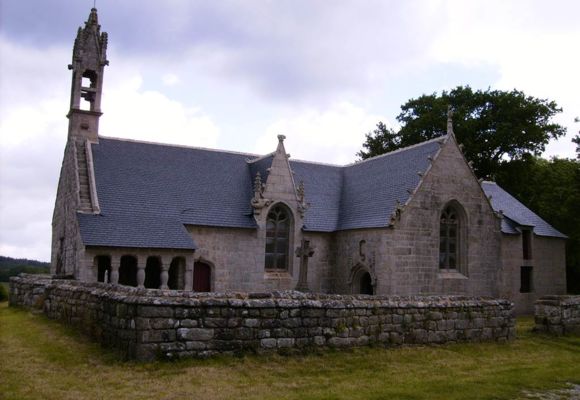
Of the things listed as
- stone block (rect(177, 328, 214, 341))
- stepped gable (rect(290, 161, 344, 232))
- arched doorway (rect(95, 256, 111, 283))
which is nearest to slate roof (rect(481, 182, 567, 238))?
stepped gable (rect(290, 161, 344, 232))

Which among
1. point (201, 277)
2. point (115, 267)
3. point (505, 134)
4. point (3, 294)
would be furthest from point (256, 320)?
point (505, 134)

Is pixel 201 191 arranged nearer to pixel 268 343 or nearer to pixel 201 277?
pixel 201 277

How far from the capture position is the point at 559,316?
18.8 m

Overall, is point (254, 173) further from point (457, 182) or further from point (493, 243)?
point (493, 243)

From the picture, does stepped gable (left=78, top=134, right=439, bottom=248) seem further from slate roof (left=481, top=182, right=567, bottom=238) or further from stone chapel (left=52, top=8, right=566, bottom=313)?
slate roof (left=481, top=182, right=567, bottom=238)

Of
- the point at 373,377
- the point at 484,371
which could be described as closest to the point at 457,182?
the point at 484,371

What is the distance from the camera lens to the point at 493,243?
27266 mm

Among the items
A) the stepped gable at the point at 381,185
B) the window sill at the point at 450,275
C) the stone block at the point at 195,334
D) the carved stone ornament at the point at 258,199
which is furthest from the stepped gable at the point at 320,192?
the stone block at the point at 195,334

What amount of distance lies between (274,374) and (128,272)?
583 inches

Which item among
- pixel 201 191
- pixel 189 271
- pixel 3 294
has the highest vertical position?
pixel 201 191

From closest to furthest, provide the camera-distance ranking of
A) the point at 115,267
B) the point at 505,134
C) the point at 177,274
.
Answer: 1. the point at 115,267
2. the point at 177,274
3. the point at 505,134

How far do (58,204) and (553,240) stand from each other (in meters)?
27.1

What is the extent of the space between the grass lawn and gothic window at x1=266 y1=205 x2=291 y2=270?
521 inches

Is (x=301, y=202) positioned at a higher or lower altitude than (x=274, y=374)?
higher
